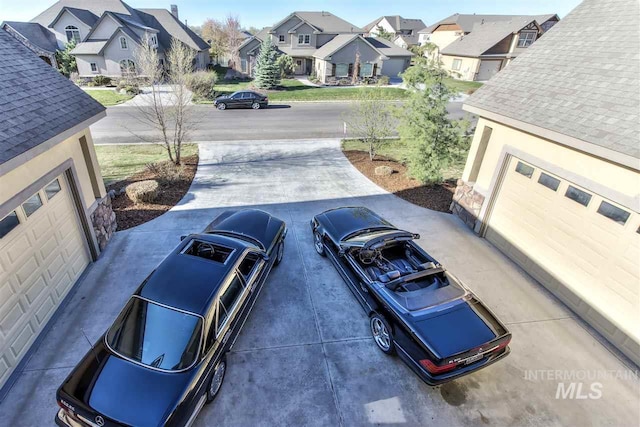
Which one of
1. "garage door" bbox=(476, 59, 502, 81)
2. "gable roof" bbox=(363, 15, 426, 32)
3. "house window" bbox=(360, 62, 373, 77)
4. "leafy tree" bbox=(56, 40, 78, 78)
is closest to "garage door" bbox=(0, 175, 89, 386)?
"house window" bbox=(360, 62, 373, 77)

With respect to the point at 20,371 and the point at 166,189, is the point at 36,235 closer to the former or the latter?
the point at 20,371

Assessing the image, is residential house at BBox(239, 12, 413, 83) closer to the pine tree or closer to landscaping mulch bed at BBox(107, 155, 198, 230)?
the pine tree

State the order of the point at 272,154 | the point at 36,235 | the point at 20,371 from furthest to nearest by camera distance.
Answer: the point at 272,154 < the point at 36,235 < the point at 20,371

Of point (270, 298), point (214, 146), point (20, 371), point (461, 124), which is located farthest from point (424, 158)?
point (20, 371)

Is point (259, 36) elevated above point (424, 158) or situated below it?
above

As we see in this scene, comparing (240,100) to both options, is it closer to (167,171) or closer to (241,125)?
(241,125)

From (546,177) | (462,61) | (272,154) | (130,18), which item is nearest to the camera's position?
(546,177)
